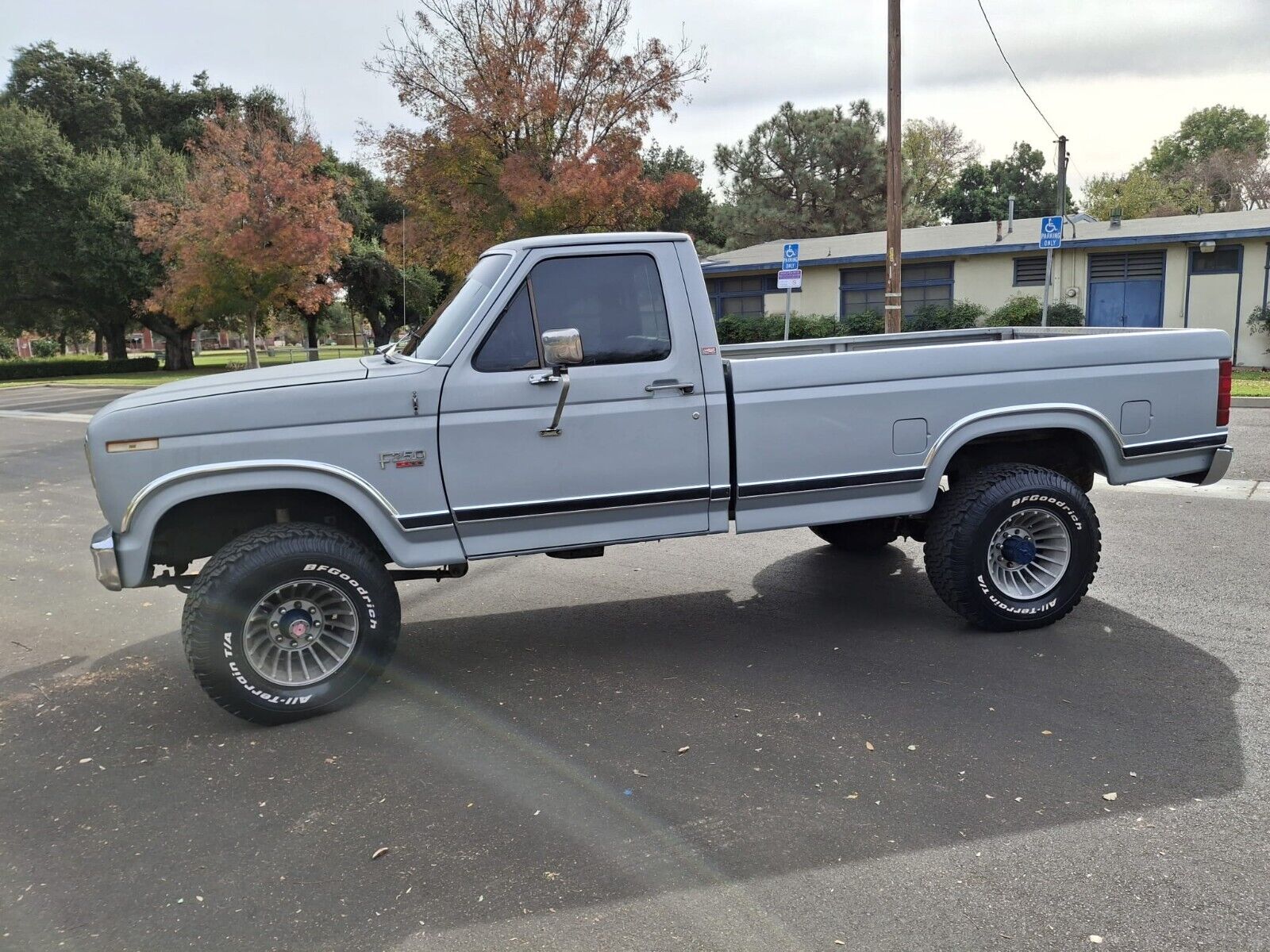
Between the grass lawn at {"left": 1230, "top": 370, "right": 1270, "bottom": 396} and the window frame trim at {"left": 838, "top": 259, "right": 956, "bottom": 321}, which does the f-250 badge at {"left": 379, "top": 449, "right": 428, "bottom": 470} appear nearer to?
the grass lawn at {"left": 1230, "top": 370, "right": 1270, "bottom": 396}

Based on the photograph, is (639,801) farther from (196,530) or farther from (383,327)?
(383,327)

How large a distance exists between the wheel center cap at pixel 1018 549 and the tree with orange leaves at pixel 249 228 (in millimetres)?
23841

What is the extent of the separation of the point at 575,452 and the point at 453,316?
3.14ft

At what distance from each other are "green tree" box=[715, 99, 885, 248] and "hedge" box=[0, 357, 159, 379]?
28307 millimetres

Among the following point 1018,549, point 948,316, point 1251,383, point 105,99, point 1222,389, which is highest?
point 105,99

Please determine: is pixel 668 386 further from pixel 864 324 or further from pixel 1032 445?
pixel 864 324

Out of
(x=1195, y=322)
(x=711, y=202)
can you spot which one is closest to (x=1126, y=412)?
(x=1195, y=322)

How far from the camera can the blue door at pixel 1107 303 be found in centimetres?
2383

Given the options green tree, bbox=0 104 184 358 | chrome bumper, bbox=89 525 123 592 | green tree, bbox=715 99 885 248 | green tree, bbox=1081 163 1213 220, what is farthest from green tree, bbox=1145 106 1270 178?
chrome bumper, bbox=89 525 123 592

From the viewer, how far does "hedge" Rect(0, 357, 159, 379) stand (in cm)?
3928

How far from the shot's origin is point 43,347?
2923 inches

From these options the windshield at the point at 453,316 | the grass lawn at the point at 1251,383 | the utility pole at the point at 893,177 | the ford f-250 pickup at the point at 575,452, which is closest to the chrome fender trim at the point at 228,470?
the ford f-250 pickup at the point at 575,452

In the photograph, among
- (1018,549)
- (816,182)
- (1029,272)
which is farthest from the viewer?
(816,182)

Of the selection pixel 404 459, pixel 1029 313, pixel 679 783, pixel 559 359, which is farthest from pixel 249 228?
pixel 679 783
